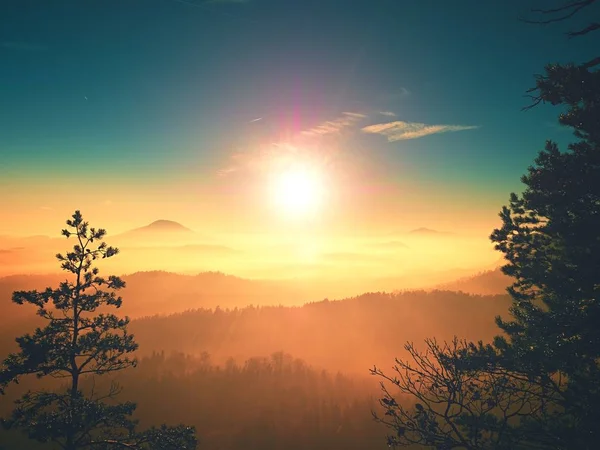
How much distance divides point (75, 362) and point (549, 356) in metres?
23.2

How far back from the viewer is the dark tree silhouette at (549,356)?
8406mm

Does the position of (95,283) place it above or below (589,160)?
below

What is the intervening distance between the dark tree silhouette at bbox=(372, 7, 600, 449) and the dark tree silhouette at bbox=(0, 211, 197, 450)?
44.6 ft

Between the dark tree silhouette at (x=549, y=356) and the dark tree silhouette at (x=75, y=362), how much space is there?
13583 mm

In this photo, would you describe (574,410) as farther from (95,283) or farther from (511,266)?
(95,283)

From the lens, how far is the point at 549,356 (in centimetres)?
1422

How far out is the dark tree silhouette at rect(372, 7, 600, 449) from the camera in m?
8.41

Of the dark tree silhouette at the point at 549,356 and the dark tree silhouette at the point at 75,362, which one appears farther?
the dark tree silhouette at the point at 75,362

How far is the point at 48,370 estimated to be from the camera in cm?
1583

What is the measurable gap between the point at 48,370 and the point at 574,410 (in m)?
22.8

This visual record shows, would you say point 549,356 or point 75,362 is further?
point 75,362

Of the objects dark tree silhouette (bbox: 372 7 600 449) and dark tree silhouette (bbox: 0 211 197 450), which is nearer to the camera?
dark tree silhouette (bbox: 372 7 600 449)

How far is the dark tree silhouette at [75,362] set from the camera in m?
15.1

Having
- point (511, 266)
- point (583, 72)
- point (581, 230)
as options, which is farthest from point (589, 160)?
point (511, 266)
